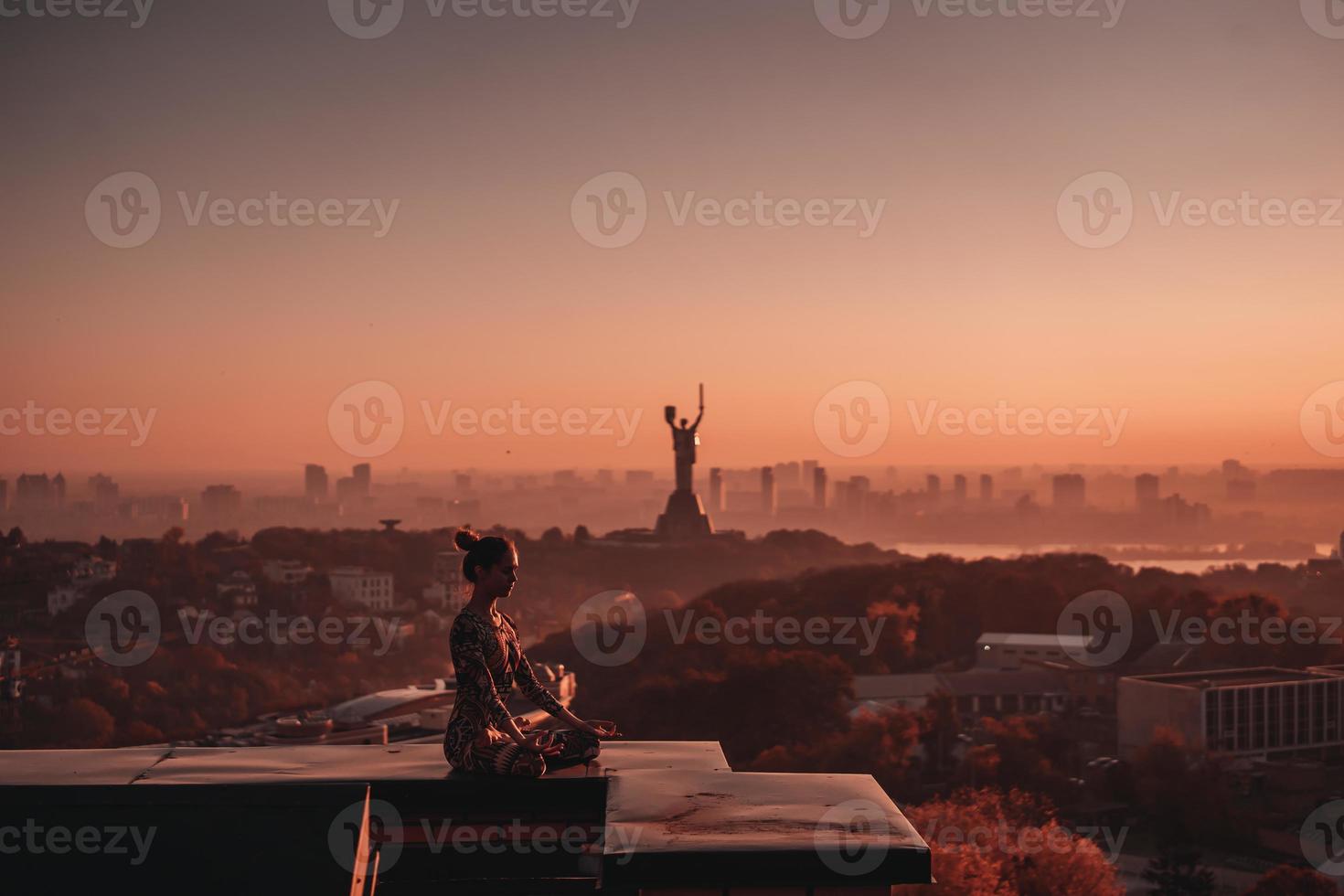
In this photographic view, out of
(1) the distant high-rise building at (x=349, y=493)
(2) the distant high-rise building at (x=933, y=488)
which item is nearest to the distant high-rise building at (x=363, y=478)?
(1) the distant high-rise building at (x=349, y=493)

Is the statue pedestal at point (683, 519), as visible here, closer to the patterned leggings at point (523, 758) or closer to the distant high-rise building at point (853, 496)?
the distant high-rise building at point (853, 496)

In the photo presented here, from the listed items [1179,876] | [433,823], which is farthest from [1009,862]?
[433,823]

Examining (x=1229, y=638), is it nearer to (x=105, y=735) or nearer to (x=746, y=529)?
(x=746, y=529)

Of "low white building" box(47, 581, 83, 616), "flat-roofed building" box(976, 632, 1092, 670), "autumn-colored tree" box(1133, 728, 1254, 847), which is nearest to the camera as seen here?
"autumn-colored tree" box(1133, 728, 1254, 847)

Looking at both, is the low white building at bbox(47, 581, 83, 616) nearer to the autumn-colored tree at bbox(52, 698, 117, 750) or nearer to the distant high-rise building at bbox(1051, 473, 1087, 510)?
the autumn-colored tree at bbox(52, 698, 117, 750)

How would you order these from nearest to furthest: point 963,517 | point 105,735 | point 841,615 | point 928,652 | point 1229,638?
point 105,735 → point 1229,638 → point 928,652 → point 841,615 → point 963,517

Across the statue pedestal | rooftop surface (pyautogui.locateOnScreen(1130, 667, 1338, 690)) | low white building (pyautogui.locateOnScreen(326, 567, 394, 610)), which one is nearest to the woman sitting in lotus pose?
rooftop surface (pyautogui.locateOnScreen(1130, 667, 1338, 690))

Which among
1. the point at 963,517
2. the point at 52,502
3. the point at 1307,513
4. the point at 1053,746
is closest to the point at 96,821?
the point at 1053,746
